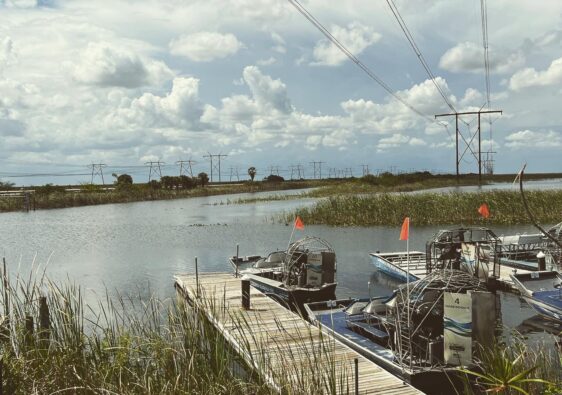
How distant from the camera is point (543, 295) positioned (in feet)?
60.0

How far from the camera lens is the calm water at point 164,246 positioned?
2633 cm

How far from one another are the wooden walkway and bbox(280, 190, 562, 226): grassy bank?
23.9m

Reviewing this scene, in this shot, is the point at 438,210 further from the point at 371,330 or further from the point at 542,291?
the point at 371,330

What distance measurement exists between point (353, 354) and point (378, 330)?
88.3 inches

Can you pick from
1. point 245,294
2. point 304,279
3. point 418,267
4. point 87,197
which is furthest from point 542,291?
point 87,197

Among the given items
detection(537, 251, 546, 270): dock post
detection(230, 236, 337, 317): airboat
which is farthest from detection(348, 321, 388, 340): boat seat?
detection(537, 251, 546, 270): dock post

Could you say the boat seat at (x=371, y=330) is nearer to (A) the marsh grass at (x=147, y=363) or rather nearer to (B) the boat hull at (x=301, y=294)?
(B) the boat hull at (x=301, y=294)

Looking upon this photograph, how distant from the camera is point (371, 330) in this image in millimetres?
14094

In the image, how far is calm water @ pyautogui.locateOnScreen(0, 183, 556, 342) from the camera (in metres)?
26.3

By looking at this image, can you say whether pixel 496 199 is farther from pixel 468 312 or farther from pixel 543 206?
pixel 468 312

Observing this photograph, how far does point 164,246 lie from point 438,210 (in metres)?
22.3

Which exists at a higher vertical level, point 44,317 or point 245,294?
point 44,317

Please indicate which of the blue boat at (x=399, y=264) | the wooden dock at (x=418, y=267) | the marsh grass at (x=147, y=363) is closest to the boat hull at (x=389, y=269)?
the blue boat at (x=399, y=264)

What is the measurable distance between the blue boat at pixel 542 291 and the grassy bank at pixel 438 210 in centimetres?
1960
